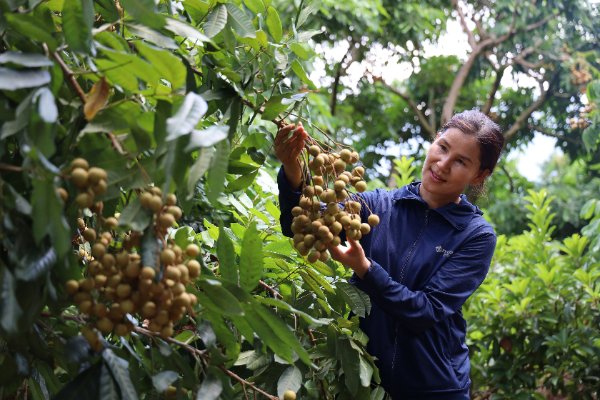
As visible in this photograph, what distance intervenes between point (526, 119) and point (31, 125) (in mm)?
6677

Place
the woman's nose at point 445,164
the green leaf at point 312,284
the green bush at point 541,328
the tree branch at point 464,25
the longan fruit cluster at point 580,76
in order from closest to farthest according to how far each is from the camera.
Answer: the green leaf at point 312,284, the woman's nose at point 445,164, the green bush at point 541,328, the longan fruit cluster at point 580,76, the tree branch at point 464,25

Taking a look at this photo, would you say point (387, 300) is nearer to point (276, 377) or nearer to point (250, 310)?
point (276, 377)

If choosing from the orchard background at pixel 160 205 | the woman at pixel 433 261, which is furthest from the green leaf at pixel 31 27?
the woman at pixel 433 261

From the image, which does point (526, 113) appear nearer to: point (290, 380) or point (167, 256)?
point (290, 380)

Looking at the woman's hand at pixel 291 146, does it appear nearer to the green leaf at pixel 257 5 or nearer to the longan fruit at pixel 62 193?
the green leaf at pixel 257 5

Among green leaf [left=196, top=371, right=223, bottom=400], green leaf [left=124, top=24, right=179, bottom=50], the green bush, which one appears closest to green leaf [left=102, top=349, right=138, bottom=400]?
green leaf [left=196, top=371, right=223, bottom=400]

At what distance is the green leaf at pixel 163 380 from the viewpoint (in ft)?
4.10

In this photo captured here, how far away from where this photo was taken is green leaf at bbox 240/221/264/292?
4.76 feet

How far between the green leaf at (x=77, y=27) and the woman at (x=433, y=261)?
0.75 meters

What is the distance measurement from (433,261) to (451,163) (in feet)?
0.79

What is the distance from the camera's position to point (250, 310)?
136cm

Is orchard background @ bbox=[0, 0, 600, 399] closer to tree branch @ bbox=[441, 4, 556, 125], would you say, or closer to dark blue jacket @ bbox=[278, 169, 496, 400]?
dark blue jacket @ bbox=[278, 169, 496, 400]

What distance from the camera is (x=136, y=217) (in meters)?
1.10

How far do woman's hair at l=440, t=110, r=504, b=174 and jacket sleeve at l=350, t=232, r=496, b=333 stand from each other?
19cm
